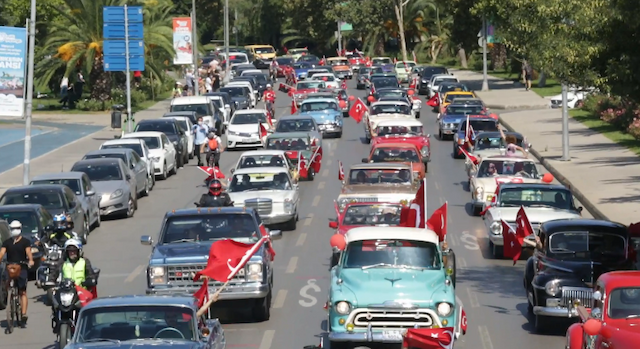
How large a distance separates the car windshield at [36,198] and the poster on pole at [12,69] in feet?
19.5

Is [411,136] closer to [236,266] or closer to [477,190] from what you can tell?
[477,190]

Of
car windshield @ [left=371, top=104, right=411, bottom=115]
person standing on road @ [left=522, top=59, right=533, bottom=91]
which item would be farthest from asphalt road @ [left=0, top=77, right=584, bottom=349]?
person standing on road @ [left=522, top=59, right=533, bottom=91]

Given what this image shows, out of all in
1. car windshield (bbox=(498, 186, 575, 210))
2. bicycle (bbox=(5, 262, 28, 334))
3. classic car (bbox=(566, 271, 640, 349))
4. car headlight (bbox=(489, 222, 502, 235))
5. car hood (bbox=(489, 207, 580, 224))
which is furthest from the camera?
car windshield (bbox=(498, 186, 575, 210))

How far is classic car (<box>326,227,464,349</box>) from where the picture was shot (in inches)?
569

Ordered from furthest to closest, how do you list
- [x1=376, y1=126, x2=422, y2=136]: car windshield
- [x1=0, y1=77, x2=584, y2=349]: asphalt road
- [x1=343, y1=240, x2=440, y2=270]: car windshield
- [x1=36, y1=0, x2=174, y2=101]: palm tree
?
[x1=36, y1=0, x2=174, y2=101]: palm tree < [x1=376, y1=126, x2=422, y2=136]: car windshield < [x1=0, y1=77, x2=584, y2=349]: asphalt road < [x1=343, y1=240, x2=440, y2=270]: car windshield

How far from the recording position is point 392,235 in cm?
1573

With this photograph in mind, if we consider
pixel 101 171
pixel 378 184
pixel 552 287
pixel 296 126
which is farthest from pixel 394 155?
pixel 552 287

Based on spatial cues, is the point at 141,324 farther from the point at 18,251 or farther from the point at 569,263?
the point at 569,263

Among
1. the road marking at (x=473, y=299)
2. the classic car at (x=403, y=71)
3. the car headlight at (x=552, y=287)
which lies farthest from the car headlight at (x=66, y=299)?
the classic car at (x=403, y=71)

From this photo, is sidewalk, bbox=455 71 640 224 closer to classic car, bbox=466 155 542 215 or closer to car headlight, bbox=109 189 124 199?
classic car, bbox=466 155 542 215

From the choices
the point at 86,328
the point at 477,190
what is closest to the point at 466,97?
the point at 477,190

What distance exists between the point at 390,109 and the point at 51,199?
22.7m

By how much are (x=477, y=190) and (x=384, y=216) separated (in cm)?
729

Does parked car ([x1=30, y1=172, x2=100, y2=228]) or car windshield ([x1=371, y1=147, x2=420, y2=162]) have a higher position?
car windshield ([x1=371, y1=147, x2=420, y2=162])
